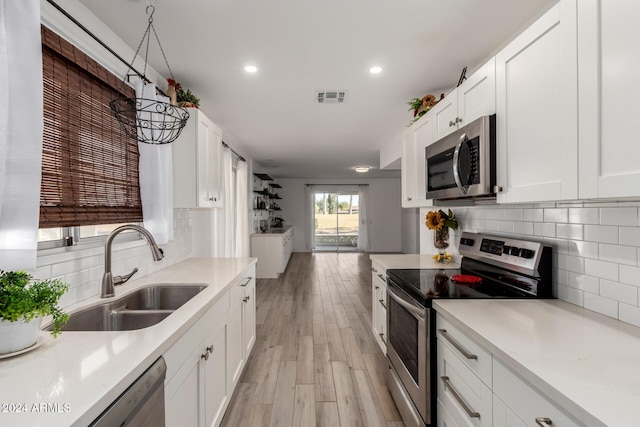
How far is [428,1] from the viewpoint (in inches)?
62.6

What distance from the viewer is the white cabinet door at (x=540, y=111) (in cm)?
A: 105

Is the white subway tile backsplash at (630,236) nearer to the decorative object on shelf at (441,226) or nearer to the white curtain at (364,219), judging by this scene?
the decorative object on shelf at (441,226)

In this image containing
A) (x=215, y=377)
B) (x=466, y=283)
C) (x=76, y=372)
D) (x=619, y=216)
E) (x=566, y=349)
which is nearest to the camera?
(x=76, y=372)

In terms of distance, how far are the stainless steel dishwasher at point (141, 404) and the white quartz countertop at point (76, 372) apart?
21 millimetres

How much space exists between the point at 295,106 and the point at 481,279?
237cm

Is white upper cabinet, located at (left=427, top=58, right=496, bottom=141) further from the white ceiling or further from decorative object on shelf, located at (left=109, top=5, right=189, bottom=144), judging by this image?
decorative object on shelf, located at (left=109, top=5, right=189, bottom=144)

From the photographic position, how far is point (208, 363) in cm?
156

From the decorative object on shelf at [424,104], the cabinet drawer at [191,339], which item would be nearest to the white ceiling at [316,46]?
the decorative object on shelf at [424,104]

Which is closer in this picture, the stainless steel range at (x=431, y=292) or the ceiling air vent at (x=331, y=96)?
the stainless steel range at (x=431, y=292)

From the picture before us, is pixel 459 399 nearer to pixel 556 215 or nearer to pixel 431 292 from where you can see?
pixel 431 292

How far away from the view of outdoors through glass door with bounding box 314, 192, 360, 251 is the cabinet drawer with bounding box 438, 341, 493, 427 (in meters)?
8.49

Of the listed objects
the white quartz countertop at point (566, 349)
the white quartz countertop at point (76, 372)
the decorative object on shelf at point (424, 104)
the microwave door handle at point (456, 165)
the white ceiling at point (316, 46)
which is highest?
the white ceiling at point (316, 46)

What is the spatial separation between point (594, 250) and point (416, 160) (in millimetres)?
1413

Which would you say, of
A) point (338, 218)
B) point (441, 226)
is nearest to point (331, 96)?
point (441, 226)
